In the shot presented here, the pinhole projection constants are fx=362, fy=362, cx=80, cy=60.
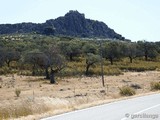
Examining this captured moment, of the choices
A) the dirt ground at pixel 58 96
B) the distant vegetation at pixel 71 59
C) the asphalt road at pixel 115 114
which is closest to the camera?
the asphalt road at pixel 115 114

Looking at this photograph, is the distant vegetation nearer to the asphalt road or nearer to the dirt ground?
the dirt ground

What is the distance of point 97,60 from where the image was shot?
7938 centimetres

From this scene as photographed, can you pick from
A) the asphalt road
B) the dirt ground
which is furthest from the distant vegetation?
the asphalt road

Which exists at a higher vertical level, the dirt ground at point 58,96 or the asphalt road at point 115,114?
the asphalt road at point 115,114

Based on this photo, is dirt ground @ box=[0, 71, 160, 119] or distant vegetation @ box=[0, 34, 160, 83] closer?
dirt ground @ box=[0, 71, 160, 119]

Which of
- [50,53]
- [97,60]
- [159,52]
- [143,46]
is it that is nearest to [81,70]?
[97,60]

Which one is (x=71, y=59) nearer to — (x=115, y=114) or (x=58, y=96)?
(x=58, y=96)

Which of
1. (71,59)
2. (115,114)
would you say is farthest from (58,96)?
(71,59)

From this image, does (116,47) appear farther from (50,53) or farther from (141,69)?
(50,53)

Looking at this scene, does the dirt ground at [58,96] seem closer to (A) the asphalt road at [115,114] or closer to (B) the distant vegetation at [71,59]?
(A) the asphalt road at [115,114]

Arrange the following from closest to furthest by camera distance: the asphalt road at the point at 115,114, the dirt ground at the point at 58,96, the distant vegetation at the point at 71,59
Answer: the asphalt road at the point at 115,114 < the dirt ground at the point at 58,96 < the distant vegetation at the point at 71,59

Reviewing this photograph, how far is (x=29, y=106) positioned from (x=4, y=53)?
7000 centimetres

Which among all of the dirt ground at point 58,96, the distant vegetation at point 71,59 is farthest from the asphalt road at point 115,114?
the distant vegetation at point 71,59

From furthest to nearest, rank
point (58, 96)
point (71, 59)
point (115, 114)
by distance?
1. point (71, 59)
2. point (58, 96)
3. point (115, 114)
